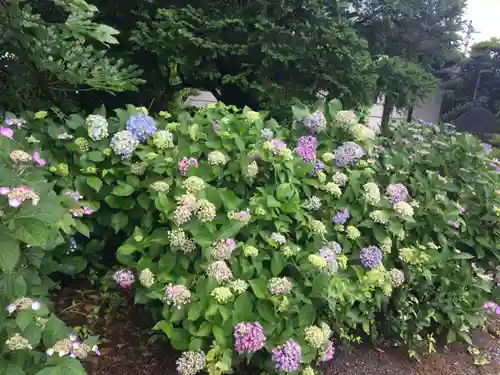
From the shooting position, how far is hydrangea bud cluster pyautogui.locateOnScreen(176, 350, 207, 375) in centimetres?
184

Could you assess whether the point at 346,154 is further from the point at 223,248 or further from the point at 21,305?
the point at 21,305

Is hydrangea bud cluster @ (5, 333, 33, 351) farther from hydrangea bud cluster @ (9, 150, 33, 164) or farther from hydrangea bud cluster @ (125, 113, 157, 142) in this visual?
hydrangea bud cluster @ (125, 113, 157, 142)

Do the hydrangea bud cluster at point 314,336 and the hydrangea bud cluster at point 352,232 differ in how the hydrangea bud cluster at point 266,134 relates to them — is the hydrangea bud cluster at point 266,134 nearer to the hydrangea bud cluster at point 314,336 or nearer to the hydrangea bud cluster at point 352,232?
the hydrangea bud cluster at point 352,232

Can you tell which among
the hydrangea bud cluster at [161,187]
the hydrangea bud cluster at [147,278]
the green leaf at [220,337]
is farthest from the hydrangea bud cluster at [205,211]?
the green leaf at [220,337]

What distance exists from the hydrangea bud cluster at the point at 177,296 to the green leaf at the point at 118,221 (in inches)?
22.8

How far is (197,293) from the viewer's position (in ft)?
6.33

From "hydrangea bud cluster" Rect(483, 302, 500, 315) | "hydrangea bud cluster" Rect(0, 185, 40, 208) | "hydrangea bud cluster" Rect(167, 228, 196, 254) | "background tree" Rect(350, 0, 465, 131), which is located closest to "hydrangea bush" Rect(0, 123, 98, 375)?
"hydrangea bud cluster" Rect(0, 185, 40, 208)

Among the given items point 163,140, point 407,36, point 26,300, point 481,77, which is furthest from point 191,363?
point 481,77

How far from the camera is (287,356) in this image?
6.12 ft

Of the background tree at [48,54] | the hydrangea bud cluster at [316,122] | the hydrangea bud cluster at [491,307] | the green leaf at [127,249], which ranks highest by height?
the background tree at [48,54]

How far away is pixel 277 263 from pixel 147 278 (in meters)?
0.57

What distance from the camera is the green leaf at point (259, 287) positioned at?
6.39 ft

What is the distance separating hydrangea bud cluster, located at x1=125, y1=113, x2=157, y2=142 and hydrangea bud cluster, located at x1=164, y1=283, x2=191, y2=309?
0.88m

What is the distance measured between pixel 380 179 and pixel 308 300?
1.00 m
